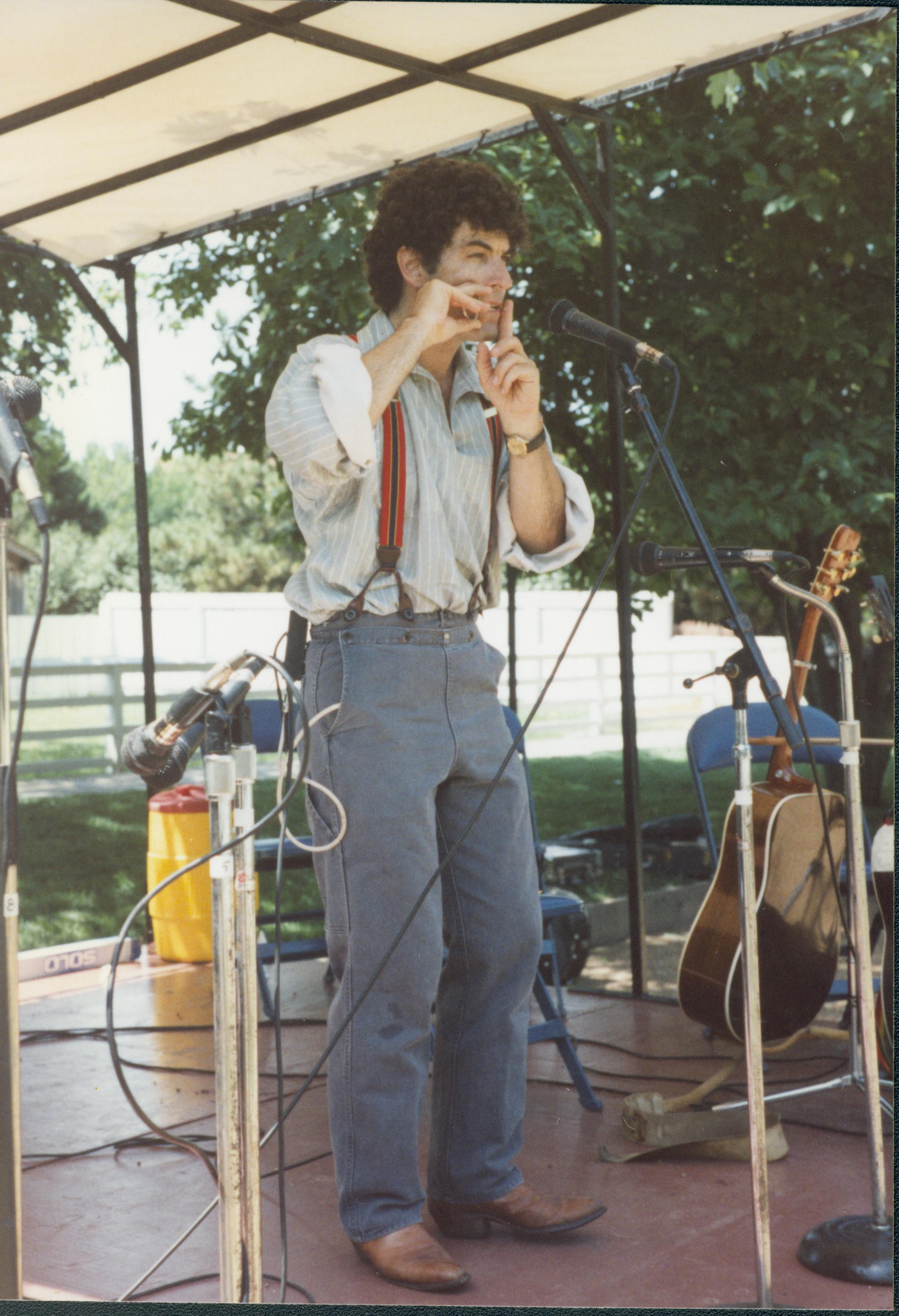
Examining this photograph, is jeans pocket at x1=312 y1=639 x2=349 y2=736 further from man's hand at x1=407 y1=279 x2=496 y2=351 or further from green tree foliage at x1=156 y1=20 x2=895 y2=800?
green tree foliage at x1=156 y1=20 x2=895 y2=800

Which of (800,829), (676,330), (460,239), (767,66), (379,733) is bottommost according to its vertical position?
(800,829)

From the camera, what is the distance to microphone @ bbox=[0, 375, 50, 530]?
158 centimetres

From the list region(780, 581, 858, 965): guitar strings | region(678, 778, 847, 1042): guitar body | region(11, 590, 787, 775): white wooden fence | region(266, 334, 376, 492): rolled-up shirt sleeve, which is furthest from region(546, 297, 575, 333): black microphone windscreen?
region(11, 590, 787, 775): white wooden fence

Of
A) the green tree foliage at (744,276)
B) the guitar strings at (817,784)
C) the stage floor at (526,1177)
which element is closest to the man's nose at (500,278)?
the guitar strings at (817,784)

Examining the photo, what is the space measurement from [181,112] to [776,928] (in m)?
2.51

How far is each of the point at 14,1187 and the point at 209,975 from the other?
9.20 feet

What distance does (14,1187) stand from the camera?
5.65 feet

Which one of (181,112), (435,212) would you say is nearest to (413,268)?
(435,212)

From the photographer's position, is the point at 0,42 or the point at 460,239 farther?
the point at 0,42

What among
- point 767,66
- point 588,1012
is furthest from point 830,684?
point 588,1012

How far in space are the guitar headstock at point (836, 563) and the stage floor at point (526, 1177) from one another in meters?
1.16

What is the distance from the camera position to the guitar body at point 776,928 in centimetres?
288

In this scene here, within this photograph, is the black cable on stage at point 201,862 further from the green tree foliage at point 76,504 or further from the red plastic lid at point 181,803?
the green tree foliage at point 76,504

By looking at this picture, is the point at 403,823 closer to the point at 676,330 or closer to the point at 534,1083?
the point at 534,1083
